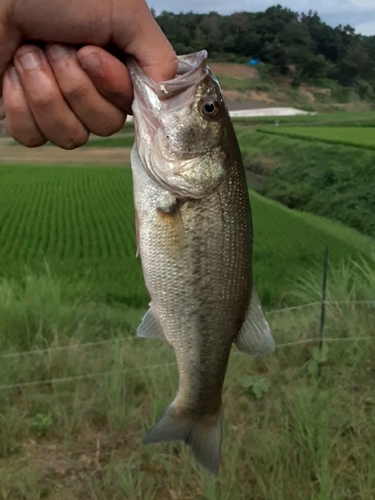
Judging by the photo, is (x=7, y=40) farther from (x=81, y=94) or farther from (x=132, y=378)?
(x=132, y=378)

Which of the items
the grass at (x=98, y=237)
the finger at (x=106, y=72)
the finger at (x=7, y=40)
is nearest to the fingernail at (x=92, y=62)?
the finger at (x=106, y=72)

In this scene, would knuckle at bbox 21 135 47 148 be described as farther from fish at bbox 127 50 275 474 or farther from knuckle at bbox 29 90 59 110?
fish at bbox 127 50 275 474

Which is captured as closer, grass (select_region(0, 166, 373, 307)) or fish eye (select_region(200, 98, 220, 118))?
fish eye (select_region(200, 98, 220, 118))

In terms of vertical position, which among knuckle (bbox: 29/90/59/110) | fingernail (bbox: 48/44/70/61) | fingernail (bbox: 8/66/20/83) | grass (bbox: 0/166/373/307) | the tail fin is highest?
fingernail (bbox: 48/44/70/61)

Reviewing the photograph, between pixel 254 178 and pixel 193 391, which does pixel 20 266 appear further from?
pixel 254 178

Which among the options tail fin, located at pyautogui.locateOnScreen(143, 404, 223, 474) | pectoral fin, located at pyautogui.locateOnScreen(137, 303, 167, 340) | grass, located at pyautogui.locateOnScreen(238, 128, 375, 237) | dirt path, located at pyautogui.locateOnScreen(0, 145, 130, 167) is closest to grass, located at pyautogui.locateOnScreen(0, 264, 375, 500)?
tail fin, located at pyautogui.locateOnScreen(143, 404, 223, 474)

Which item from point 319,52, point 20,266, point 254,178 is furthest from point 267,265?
point 319,52

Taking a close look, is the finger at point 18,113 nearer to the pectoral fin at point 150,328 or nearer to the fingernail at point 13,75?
the fingernail at point 13,75
